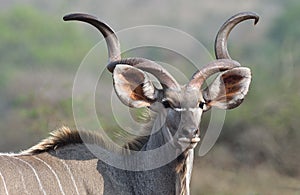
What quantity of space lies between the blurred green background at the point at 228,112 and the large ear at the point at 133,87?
4640 mm

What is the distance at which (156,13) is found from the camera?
5588 cm

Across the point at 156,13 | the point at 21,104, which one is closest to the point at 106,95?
the point at 21,104

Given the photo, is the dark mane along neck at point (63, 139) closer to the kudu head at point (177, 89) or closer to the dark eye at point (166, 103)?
the kudu head at point (177, 89)

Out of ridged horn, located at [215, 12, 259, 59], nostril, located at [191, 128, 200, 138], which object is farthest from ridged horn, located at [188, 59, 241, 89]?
nostril, located at [191, 128, 200, 138]

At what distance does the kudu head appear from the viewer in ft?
22.4

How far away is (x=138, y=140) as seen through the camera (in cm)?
737

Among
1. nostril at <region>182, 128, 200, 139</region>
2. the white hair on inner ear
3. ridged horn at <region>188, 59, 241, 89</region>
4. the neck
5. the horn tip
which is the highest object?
the horn tip

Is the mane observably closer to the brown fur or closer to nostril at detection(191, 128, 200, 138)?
the brown fur

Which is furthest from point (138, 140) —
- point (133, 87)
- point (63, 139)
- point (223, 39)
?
point (223, 39)

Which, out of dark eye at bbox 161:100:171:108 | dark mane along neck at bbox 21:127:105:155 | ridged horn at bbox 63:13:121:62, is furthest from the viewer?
ridged horn at bbox 63:13:121:62

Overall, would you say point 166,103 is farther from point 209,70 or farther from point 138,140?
point 138,140

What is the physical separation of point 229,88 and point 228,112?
→ 319 inches

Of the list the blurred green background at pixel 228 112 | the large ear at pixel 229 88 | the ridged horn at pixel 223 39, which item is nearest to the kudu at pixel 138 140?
the large ear at pixel 229 88

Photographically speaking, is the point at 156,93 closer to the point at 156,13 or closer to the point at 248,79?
Answer: the point at 248,79
